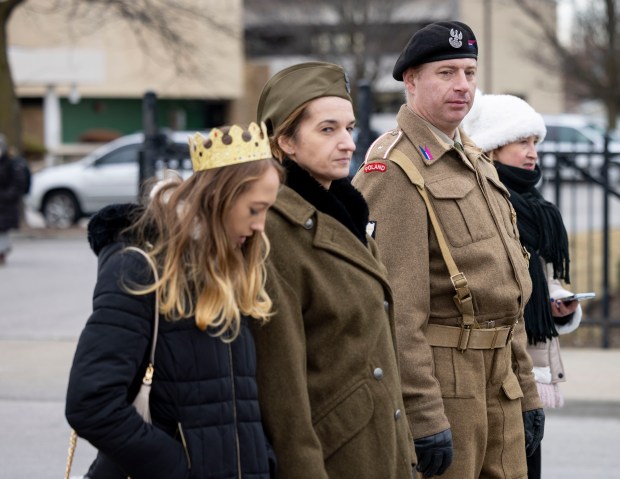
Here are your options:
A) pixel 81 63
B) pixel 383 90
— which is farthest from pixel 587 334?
pixel 383 90

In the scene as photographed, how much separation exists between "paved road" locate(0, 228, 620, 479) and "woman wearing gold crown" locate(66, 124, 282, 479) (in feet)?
12.9

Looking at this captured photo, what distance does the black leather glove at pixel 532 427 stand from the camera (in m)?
4.06

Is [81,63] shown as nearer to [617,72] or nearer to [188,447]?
[617,72]

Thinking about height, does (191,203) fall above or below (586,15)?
below

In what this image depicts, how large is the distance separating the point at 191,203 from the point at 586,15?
29990 millimetres

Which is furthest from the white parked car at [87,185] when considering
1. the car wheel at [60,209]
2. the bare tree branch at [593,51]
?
the bare tree branch at [593,51]

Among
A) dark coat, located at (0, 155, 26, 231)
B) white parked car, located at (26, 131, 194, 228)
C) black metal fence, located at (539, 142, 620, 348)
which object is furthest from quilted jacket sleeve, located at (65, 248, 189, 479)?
white parked car, located at (26, 131, 194, 228)

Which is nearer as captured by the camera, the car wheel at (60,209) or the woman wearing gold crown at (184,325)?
the woman wearing gold crown at (184,325)

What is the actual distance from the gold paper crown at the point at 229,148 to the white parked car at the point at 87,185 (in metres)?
18.6

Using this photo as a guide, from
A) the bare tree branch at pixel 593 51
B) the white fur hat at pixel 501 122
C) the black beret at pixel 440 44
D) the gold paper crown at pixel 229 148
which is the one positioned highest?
the bare tree branch at pixel 593 51

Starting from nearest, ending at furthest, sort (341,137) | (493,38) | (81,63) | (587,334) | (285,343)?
(285,343), (341,137), (587,334), (81,63), (493,38)

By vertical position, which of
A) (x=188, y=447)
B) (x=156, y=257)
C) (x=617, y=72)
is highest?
(x=617, y=72)

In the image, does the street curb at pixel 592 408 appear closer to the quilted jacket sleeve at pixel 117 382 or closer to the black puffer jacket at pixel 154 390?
the black puffer jacket at pixel 154 390

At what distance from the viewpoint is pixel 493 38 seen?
47.4 m
